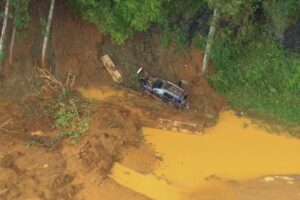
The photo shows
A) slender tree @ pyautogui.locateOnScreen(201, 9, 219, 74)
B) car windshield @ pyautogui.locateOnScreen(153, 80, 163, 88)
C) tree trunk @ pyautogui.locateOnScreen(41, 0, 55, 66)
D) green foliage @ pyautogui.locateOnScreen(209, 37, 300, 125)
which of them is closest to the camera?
tree trunk @ pyautogui.locateOnScreen(41, 0, 55, 66)

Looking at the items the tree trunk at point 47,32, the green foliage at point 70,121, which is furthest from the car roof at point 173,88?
the tree trunk at point 47,32

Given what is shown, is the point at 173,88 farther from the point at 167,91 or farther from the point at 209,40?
the point at 209,40

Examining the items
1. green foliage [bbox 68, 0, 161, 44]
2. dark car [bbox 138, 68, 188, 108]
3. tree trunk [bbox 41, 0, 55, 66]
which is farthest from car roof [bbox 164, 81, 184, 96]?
tree trunk [bbox 41, 0, 55, 66]

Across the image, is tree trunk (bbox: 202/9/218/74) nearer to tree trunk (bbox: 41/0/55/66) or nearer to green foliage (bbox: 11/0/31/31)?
tree trunk (bbox: 41/0/55/66)

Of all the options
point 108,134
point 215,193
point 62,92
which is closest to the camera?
point 215,193

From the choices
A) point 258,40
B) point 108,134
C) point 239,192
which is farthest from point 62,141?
point 258,40

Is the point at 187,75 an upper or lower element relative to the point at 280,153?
upper

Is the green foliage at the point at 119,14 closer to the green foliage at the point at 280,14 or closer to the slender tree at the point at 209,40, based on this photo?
the slender tree at the point at 209,40

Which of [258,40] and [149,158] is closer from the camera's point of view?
[149,158]

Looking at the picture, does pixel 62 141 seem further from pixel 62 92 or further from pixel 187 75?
pixel 187 75
